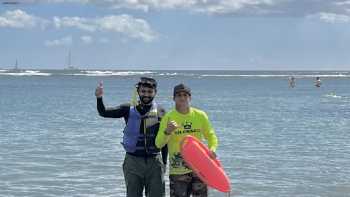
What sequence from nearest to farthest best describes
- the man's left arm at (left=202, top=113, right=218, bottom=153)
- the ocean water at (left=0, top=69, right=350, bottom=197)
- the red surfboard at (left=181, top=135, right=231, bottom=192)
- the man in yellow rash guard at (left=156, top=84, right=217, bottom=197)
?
the red surfboard at (left=181, top=135, right=231, bottom=192) → the man in yellow rash guard at (left=156, top=84, right=217, bottom=197) → the man's left arm at (left=202, top=113, right=218, bottom=153) → the ocean water at (left=0, top=69, right=350, bottom=197)

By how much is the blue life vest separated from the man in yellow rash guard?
180mm

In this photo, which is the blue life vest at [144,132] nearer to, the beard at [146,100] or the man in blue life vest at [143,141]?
the man in blue life vest at [143,141]

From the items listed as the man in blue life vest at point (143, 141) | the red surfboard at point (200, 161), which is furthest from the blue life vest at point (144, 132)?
the red surfboard at point (200, 161)

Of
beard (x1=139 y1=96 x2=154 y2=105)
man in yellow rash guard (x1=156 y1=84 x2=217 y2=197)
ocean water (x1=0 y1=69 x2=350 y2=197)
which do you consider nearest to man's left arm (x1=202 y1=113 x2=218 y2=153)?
man in yellow rash guard (x1=156 y1=84 x2=217 y2=197)

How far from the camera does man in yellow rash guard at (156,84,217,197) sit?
737 centimetres

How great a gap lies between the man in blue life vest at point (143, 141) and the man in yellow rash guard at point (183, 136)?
18 centimetres

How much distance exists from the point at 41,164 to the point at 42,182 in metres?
2.59

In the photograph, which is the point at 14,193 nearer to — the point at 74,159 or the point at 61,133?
the point at 74,159

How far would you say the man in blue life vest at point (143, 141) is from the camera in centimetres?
749

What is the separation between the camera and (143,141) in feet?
24.6

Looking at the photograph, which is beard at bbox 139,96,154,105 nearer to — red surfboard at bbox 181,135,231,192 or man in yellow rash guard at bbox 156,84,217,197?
man in yellow rash guard at bbox 156,84,217,197

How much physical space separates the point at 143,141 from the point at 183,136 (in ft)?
1.58

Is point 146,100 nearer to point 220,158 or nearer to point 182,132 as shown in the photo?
point 182,132

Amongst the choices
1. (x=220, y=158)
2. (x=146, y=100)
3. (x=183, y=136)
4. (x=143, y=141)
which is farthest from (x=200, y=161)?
(x=220, y=158)
